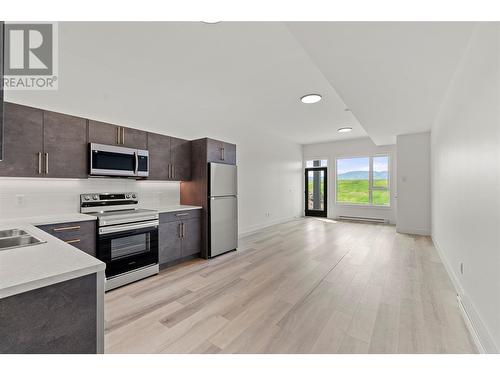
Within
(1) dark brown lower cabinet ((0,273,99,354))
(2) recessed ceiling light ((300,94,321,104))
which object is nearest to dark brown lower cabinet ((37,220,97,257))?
(1) dark brown lower cabinet ((0,273,99,354))

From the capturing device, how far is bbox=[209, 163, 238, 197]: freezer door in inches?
150

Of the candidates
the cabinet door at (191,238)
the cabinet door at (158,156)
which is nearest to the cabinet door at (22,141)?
the cabinet door at (158,156)

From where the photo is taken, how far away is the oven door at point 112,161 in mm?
2737

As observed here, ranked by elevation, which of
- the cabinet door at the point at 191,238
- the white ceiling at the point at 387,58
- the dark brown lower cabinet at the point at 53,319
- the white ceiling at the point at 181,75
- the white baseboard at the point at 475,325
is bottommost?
the white baseboard at the point at 475,325

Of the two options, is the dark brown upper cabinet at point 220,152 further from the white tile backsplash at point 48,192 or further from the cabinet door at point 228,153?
the white tile backsplash at point 48,192

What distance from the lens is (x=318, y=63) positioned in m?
2.40

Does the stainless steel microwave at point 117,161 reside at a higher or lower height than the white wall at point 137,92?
lower

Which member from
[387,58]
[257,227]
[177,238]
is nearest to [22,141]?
[177,238]

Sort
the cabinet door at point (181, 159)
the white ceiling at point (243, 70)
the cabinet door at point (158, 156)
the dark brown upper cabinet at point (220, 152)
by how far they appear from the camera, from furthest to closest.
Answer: the dark brown upper cabinet at point (220, 152) < the cabinet door at point (181, 159) < the cabinet door at point (158, 156) < the white ceiling at point (243, 70)

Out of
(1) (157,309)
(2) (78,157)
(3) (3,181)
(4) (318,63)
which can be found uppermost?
(4) (318,63)

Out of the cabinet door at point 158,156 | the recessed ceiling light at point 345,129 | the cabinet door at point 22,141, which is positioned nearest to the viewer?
the cabinet door at point 22,141

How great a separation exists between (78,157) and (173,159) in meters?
1.29
